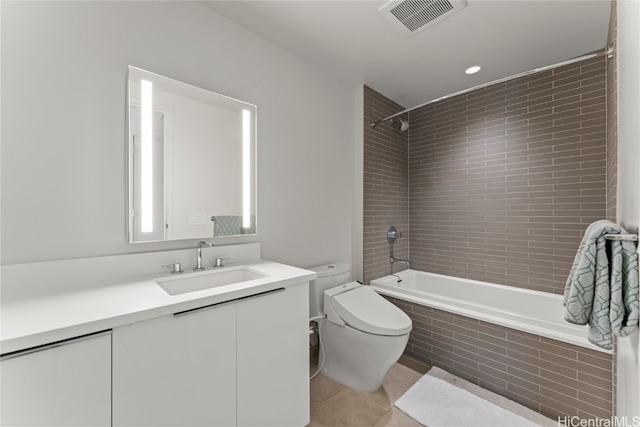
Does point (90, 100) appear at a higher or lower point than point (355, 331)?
higher

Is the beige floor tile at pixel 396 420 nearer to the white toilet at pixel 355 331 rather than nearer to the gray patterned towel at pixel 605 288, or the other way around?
the white toilet at pixel 355 331

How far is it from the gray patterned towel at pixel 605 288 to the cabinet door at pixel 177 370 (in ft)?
4.39

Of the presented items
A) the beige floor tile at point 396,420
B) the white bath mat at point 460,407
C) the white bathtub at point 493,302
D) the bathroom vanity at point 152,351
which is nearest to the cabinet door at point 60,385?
the bathroom vanity at point 152,351

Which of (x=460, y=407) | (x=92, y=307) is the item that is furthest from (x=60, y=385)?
(x=460, y=407)

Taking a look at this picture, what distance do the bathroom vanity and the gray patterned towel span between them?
1.10 meters

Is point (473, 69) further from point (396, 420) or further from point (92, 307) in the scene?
point (92, 307)

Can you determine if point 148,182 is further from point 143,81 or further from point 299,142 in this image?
point 299,142

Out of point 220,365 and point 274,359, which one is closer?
point 220,365

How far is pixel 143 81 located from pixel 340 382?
224 centimetres

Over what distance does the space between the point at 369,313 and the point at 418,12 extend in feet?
6.42

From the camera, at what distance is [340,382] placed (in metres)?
1.89

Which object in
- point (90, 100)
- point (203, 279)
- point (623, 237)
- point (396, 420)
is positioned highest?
point (90, 100)

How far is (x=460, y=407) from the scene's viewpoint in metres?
1.67

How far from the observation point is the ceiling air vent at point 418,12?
152cm
